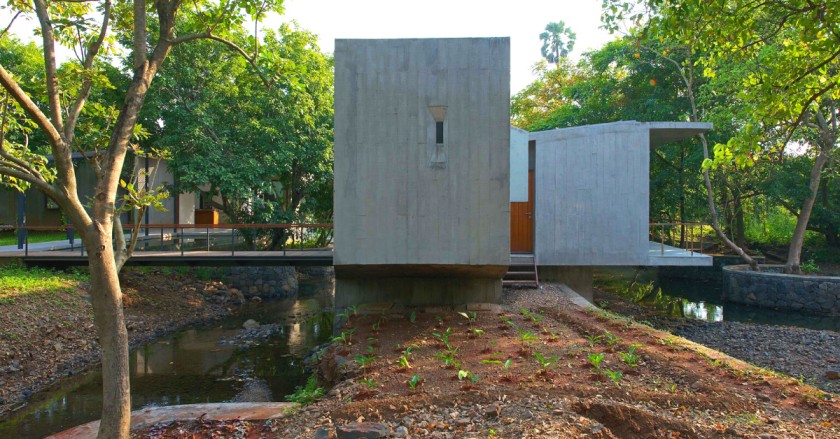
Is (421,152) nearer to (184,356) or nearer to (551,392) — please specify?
(551,392)

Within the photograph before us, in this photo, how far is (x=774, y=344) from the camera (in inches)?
401

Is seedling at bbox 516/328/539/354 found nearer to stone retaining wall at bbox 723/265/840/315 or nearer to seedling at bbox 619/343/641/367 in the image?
seedling at bbox 619/343/641/367

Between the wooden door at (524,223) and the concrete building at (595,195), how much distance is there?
0.27 meters

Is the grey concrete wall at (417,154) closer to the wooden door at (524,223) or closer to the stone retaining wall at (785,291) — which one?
the wooden door at (524,223)

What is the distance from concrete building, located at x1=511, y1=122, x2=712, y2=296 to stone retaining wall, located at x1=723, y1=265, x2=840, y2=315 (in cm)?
578

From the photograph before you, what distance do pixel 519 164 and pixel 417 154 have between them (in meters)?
4.47

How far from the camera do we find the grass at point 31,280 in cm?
1082

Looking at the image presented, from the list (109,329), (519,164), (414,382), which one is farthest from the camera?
(519,164)

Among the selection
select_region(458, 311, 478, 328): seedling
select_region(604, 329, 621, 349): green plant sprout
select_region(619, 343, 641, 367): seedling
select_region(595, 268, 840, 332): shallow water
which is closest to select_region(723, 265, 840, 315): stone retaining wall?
select_region(595, 268, 840, 332): shallow water

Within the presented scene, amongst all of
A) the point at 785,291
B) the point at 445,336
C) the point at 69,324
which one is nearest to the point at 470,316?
the point at 445,336

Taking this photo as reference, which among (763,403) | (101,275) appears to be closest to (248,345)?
(101,275)

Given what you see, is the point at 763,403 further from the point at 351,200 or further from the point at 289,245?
the point at 289,245

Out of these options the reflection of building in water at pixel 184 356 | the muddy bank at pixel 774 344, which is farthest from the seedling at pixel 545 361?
the reflection of building in water at pixel 184 356

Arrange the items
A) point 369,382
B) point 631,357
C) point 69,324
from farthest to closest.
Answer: point 69,324
point 631,357
point 369,382
